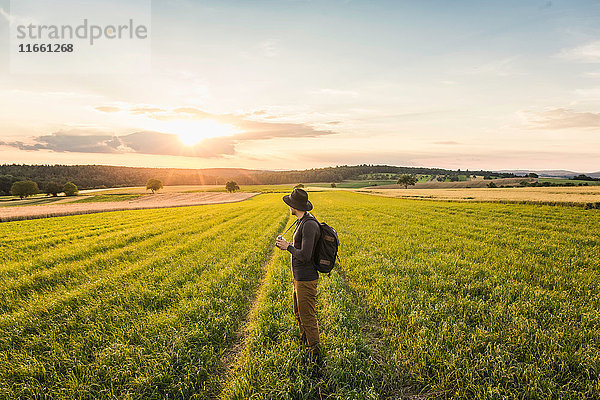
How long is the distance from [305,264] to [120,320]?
502 centimetres

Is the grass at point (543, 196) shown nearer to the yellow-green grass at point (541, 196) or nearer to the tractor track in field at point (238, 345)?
the yellow-green grass at point (541, 196)

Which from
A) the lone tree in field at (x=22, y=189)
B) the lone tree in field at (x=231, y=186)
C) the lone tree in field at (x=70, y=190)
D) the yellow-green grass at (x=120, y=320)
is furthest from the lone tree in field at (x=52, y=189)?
the yellow-green grass at (x=120, y=320)

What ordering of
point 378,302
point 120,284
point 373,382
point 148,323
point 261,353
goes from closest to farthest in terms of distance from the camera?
point 373,382 < point 261,353 < point 148,323 < point 378,302 < point 120,284

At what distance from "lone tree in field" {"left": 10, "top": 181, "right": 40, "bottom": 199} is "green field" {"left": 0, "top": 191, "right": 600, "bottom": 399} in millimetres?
106091

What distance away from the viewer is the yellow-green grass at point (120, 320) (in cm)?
423

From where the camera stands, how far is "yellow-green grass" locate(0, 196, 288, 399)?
4.23 m

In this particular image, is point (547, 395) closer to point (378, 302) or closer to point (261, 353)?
point (378, 302)

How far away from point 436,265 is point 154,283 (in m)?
10.0

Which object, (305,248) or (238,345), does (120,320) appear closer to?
(238,345)

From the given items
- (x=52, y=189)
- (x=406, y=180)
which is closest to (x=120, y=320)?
(x=52, y=189)

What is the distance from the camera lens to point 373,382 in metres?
4.10

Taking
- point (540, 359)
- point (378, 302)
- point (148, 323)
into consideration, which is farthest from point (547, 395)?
point (148, 323)

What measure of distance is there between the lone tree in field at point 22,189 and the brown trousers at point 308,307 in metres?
118

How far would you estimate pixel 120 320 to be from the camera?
6.04 meters
